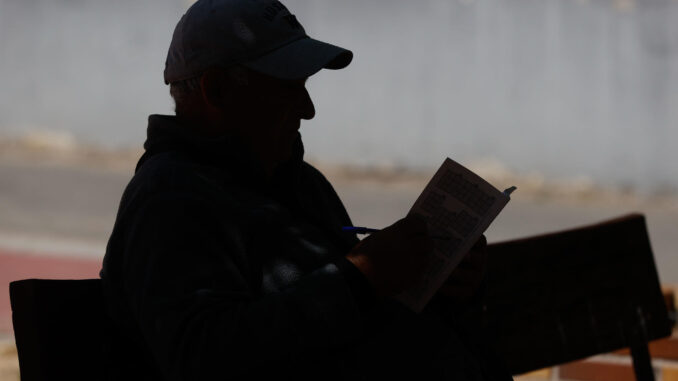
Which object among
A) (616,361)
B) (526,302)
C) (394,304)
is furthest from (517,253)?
(616,361)

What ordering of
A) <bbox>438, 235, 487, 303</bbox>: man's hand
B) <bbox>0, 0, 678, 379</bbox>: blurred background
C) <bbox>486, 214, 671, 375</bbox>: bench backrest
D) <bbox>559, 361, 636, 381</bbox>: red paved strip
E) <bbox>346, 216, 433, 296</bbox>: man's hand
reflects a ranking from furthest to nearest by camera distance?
<bbox>0, 0, 678, 379</bbox>: blurred background, <bbox>559, 361, 636, 381</bbox>: red paved strip, <bbox>486, 214, 671, 375</bbox>: bench backrest, <bbox>438, 235, 487, 303</bbox>: man's hand, <bbox>346, 216, 433, 296</bbox>: man's hand

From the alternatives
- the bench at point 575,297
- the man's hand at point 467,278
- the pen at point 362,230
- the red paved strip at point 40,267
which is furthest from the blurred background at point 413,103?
the pen at point 362,230

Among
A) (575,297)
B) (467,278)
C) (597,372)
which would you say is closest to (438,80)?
(597,372)

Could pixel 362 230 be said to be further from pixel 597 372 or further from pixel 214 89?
pixel 597 372

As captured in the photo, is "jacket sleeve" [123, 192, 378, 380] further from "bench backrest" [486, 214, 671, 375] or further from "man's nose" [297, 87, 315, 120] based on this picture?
"bench backrest" [486, 214, 671, 375]

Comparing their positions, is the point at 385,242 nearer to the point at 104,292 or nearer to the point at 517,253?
the point at 104,292

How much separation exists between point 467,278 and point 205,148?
0.65 meters

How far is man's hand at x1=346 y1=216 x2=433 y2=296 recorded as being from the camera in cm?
167

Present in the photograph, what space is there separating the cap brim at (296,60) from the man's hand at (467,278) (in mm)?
540

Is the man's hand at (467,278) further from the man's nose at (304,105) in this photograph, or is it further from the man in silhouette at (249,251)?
the man's nose at (304,105)

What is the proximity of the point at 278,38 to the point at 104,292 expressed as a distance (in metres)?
0.57

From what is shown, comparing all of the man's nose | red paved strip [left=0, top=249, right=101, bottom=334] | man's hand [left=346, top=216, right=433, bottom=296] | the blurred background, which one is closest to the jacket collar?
the man's nose

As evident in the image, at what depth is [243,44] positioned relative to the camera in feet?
5.86

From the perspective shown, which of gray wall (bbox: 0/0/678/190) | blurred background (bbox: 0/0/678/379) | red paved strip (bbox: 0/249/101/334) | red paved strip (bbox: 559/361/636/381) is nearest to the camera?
red paved strip (bbox: 559/361/636/381)
